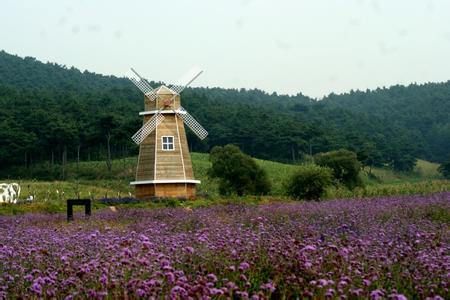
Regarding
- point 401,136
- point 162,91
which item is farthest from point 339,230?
point 401,136

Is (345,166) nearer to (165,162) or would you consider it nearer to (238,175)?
(238,175)

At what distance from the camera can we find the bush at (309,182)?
115 feet

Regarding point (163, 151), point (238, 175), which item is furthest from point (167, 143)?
point (238, 175)

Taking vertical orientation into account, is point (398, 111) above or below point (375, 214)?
above

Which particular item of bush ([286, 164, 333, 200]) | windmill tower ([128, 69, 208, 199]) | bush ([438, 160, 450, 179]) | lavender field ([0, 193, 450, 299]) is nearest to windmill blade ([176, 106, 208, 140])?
windmill tower ([128, 69, 208, 199])

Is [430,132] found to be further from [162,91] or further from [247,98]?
[162,91]

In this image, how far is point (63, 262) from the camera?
23.6ft

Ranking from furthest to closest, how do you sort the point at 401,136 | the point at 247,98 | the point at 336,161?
the point at 247,98
the point at 401,136
the point at 336,161

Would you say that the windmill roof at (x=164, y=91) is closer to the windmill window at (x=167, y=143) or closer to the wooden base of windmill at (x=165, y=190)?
the windmill window at (x=167, y=143)

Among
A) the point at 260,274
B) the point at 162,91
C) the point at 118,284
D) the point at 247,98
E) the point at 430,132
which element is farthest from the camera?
the point at 247,98

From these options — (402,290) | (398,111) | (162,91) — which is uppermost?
(398,111)

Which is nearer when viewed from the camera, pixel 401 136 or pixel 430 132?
pixel 401 136

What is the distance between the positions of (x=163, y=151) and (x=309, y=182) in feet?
24.8

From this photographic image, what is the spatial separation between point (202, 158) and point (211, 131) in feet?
84.3
